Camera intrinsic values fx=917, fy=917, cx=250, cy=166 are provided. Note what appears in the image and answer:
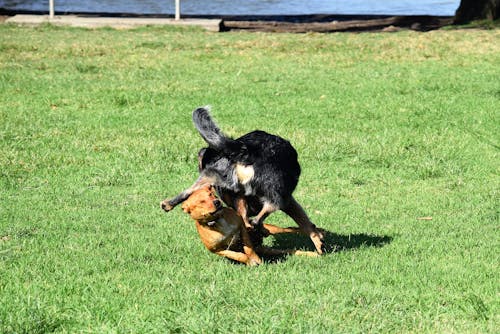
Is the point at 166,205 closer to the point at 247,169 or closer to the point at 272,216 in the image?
the point at 247,169

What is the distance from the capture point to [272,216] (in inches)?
304

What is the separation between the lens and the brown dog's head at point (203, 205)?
555 centimetres

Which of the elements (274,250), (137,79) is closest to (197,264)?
(274,250)

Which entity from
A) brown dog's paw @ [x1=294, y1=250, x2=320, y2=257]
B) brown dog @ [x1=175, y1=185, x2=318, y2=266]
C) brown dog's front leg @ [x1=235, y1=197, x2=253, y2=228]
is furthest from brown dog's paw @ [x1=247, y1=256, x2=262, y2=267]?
brown dog's paw @ [x1=294, y1=250, x2=320, y2=257]

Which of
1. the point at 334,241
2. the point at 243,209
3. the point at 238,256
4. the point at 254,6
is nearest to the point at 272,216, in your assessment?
the point at 334,241

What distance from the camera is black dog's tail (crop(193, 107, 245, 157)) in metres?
5.76

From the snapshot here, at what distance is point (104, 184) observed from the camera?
8.85m

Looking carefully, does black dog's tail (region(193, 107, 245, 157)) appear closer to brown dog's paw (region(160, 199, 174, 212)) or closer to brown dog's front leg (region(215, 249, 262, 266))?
brown dog's paw (region(160, 199, 174, 212))

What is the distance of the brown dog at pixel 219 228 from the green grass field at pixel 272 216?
0.11 metres

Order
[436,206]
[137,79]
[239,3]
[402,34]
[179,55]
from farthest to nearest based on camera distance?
[239,3] → [402,34] → [179,55] → [137,79] → [436,206]

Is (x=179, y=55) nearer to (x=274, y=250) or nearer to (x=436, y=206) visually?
(x=436, y=206)

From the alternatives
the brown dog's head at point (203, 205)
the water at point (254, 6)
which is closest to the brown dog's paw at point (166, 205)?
the brown dog's head at point (203, 205)

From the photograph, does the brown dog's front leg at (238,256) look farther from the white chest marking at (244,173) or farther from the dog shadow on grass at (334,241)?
the white chest marking at (244,173)

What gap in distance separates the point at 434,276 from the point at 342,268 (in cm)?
58
